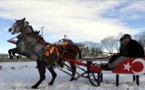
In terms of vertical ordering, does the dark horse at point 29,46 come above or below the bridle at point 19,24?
below

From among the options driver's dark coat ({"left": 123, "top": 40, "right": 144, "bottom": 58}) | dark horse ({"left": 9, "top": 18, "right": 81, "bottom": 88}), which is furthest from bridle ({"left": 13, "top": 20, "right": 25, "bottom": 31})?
driver's dark coat ({"left": 123, "top": 40, "right": 144, "bottom": 58})

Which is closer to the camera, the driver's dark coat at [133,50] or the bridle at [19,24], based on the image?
the driver's dark coat at [133,50]

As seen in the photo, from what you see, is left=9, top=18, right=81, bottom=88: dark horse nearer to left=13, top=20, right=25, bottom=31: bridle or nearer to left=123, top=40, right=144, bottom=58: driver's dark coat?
left=13, top=20, right=25, bottom=31: bridle

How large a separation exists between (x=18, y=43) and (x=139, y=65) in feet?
13.9

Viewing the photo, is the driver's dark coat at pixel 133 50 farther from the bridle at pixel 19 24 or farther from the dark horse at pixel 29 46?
the bridle at pixel 19 24

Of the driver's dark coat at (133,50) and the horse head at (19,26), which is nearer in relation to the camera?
the driver's dark coat at (133,50)

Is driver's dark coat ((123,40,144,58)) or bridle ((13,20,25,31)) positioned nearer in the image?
driver's dark coat ((123,40,144,58))

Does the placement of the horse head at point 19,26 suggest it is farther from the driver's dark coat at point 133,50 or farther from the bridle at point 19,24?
the driver's dark coat at point 133,50

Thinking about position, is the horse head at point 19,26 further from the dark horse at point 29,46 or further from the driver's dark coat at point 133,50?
the driver's dark coat at point 133,50

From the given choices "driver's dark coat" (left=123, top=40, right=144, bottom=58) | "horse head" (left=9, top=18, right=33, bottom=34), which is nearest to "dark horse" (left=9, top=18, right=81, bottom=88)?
"horse head" (left=9, top=18, right=33, bottom=34)

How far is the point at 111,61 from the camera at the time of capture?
1103 cm

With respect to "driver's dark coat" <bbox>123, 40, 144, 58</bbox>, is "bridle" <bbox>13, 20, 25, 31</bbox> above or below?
above

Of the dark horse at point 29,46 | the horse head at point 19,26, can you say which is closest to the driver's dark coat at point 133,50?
the dark horse at point 29,46

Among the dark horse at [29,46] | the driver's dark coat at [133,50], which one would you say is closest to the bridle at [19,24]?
the dark horse at [29,46]
